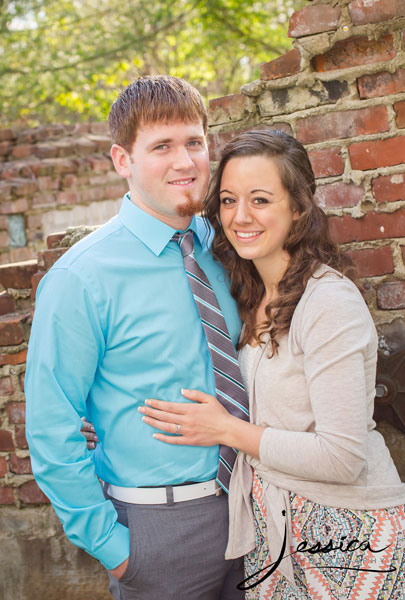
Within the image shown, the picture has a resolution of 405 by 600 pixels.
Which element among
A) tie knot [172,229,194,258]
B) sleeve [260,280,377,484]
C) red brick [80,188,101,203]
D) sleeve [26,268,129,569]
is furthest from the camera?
red brick [80,188,101,203]

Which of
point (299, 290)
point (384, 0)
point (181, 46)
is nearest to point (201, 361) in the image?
point (299, 290)

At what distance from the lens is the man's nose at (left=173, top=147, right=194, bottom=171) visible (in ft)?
6.57

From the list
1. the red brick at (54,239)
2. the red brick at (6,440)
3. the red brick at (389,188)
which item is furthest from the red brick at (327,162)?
the red brick at (6,440)

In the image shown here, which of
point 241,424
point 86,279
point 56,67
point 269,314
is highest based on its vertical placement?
point 56,67

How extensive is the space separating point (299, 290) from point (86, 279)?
0.66 metres

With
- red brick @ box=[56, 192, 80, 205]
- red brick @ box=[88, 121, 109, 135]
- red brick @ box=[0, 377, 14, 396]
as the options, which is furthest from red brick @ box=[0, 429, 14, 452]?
red brick @ box=[88, 121, 109, 135]

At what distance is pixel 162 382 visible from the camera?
A: 1915 mm

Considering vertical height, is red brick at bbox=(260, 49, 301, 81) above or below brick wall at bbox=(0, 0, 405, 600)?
above

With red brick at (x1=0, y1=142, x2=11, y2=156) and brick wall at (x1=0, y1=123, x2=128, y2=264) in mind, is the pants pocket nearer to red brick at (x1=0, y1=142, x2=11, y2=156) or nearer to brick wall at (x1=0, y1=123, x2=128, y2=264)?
brick wall at (x1=0, y1=123, x2=128, y2=264)

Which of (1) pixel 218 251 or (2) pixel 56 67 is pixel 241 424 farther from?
(2) pixel 56 67

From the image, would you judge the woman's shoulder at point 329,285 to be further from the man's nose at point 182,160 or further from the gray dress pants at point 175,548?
the gray dress pants at point 175,548

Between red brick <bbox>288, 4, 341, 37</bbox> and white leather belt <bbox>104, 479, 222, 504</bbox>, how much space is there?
167cm

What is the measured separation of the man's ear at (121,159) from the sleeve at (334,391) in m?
0.82

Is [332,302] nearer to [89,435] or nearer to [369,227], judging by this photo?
[369,227]
